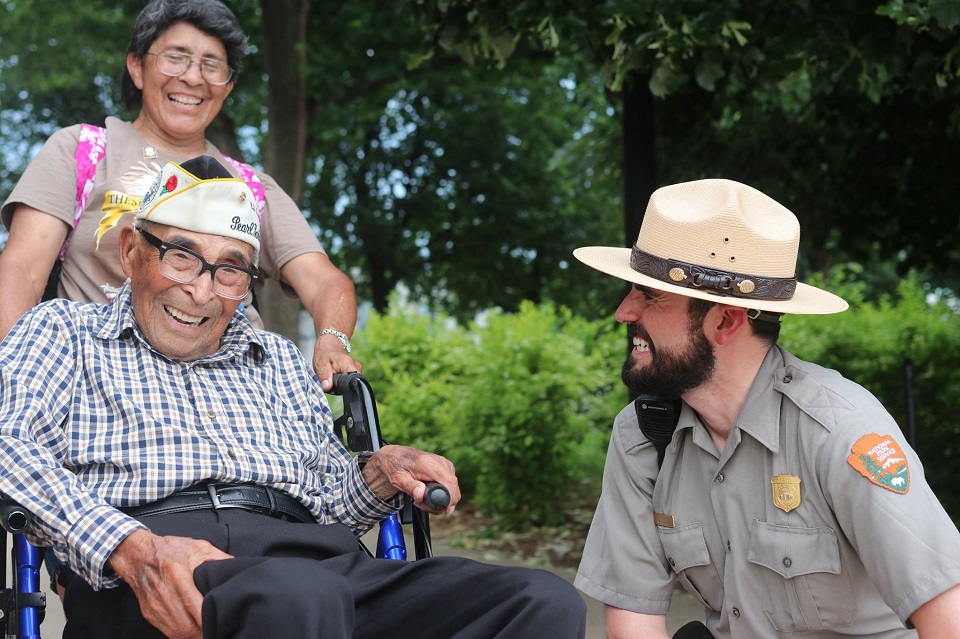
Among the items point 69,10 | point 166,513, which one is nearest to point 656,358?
point 166,513

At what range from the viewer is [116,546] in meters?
2.32

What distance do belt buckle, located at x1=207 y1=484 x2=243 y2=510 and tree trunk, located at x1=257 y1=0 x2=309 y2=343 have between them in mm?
8352

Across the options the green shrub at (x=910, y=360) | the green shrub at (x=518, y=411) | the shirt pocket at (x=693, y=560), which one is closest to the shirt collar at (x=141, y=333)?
the shirt pocket at (x=693, y=560)

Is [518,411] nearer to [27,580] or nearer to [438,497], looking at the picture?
[438,497]

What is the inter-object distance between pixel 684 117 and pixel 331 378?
4521mm

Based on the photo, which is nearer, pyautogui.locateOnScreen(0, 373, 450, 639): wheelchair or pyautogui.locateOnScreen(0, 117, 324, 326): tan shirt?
Result: pyautogui.locateOnScreen(0, 373, 450, 639): wheelchair

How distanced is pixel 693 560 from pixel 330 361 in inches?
52.2

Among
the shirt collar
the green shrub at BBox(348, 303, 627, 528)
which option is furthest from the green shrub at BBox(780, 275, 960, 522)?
the shirt collar

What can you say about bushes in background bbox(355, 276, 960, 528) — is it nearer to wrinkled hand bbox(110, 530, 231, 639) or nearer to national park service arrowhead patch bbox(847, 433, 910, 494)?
national park service arrowhead patch bbox(847, 433, 910, 494)

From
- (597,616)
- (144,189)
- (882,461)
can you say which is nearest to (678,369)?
(882,461)

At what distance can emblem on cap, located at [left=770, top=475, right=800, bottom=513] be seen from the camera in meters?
2.48

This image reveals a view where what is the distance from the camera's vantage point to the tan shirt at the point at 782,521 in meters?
2.29

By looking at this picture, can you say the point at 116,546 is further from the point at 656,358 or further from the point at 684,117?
the point at 684,117

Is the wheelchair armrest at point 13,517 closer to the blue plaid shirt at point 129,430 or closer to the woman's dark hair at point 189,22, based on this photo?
the blue plaid shirt at point 129,430
